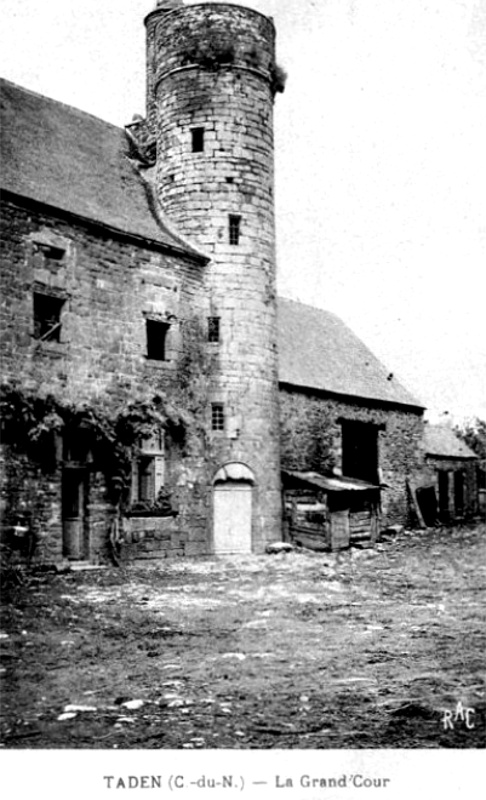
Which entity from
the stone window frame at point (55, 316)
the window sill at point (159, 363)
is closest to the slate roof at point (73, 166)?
the stone window frame at point (55, 316)

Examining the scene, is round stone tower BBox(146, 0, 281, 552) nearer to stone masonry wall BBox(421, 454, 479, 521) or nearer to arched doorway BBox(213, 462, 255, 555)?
arched doorway BBox(213, 462, 255, 555)

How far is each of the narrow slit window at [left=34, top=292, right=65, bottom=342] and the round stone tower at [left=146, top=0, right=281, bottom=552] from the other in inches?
184

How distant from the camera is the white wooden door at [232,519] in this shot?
65.4 ft

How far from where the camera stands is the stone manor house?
1622 centimetres

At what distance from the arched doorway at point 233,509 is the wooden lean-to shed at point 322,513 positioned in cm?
148

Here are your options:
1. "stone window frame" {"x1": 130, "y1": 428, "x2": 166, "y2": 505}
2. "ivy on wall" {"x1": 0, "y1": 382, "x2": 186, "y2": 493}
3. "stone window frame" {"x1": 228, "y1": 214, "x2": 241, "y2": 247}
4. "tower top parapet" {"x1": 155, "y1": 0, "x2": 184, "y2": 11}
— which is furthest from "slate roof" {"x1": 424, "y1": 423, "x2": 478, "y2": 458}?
"tower top parapet" {"x1": 155, "y1": 0, "x2": 184, "y2": 11}

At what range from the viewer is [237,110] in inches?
826

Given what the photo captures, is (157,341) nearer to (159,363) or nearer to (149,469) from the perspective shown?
(159,363)

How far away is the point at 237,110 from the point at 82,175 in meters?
4.52

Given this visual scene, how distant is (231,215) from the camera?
20812mm

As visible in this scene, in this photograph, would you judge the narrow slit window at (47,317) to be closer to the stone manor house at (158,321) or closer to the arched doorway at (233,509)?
the stone manor house at (158,321)

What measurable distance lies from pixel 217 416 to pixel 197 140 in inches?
284

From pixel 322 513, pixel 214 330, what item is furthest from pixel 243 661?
pixel 214 330

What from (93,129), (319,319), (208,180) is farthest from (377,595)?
(319,319)
